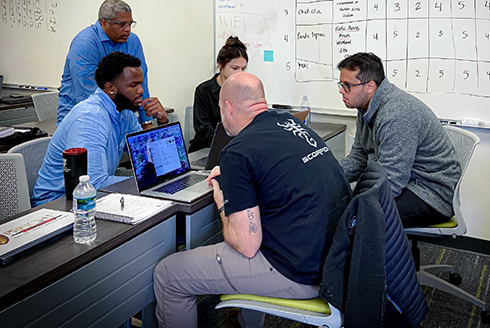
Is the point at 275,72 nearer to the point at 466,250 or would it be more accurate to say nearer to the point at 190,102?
the point at 190,102

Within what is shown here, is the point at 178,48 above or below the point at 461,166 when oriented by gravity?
above

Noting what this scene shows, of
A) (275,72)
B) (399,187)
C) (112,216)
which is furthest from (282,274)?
(275,72)

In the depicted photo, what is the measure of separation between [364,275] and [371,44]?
6.92 feet

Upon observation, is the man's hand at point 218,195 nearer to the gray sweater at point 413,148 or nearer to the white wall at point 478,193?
the gray sweater at point 413,148

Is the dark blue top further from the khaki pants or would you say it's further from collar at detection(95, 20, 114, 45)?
collar at detection(95, 20, 114, 45)

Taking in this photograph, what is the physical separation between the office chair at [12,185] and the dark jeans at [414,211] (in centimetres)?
166

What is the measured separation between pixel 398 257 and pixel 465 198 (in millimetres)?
A: 1817

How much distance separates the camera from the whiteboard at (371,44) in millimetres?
2865

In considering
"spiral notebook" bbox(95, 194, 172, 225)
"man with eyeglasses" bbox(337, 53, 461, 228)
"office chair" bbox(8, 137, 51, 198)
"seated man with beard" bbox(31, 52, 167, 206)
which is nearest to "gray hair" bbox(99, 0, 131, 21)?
"seated man with beard" bbox(31, 52, 167, 206)

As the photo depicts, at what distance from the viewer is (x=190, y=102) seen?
4.00 m

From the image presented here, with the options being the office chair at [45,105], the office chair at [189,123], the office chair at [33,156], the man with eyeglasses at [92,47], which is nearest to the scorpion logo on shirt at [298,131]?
the office chair at [33,156]

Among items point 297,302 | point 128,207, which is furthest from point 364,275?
point 128,207

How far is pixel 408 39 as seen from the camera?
302cm

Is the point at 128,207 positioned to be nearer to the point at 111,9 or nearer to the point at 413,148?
the point at 413,148
